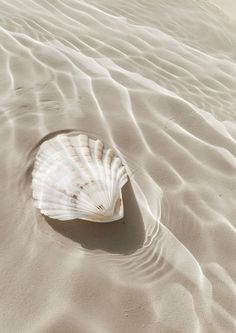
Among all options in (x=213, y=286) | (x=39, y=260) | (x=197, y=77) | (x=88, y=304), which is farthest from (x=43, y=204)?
(x=197, y=77)

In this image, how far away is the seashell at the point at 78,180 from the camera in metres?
1.90

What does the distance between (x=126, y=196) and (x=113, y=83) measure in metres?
1.17

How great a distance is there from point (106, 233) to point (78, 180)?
0.94ft

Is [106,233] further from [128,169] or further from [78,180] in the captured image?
[128,169]

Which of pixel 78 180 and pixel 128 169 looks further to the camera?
pixel 128 169

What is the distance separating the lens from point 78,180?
1.99 m

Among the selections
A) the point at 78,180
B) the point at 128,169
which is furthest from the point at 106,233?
the point at 128,169

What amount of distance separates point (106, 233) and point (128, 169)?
1.56 ft

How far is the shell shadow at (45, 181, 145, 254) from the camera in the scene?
188 cm

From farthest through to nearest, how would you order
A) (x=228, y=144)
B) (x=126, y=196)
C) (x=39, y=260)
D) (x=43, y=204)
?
(x=228, y=144), (x=126, y=196), (x=43, y=204), (x=39, y=260)

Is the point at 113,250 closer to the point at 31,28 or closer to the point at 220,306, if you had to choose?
the point at 220,306

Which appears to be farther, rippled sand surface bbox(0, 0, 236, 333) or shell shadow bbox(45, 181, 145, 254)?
shell shadow bbox(45, 181, 145, 254)

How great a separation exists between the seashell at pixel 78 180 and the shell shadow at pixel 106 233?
0.17ft

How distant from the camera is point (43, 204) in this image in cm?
196
